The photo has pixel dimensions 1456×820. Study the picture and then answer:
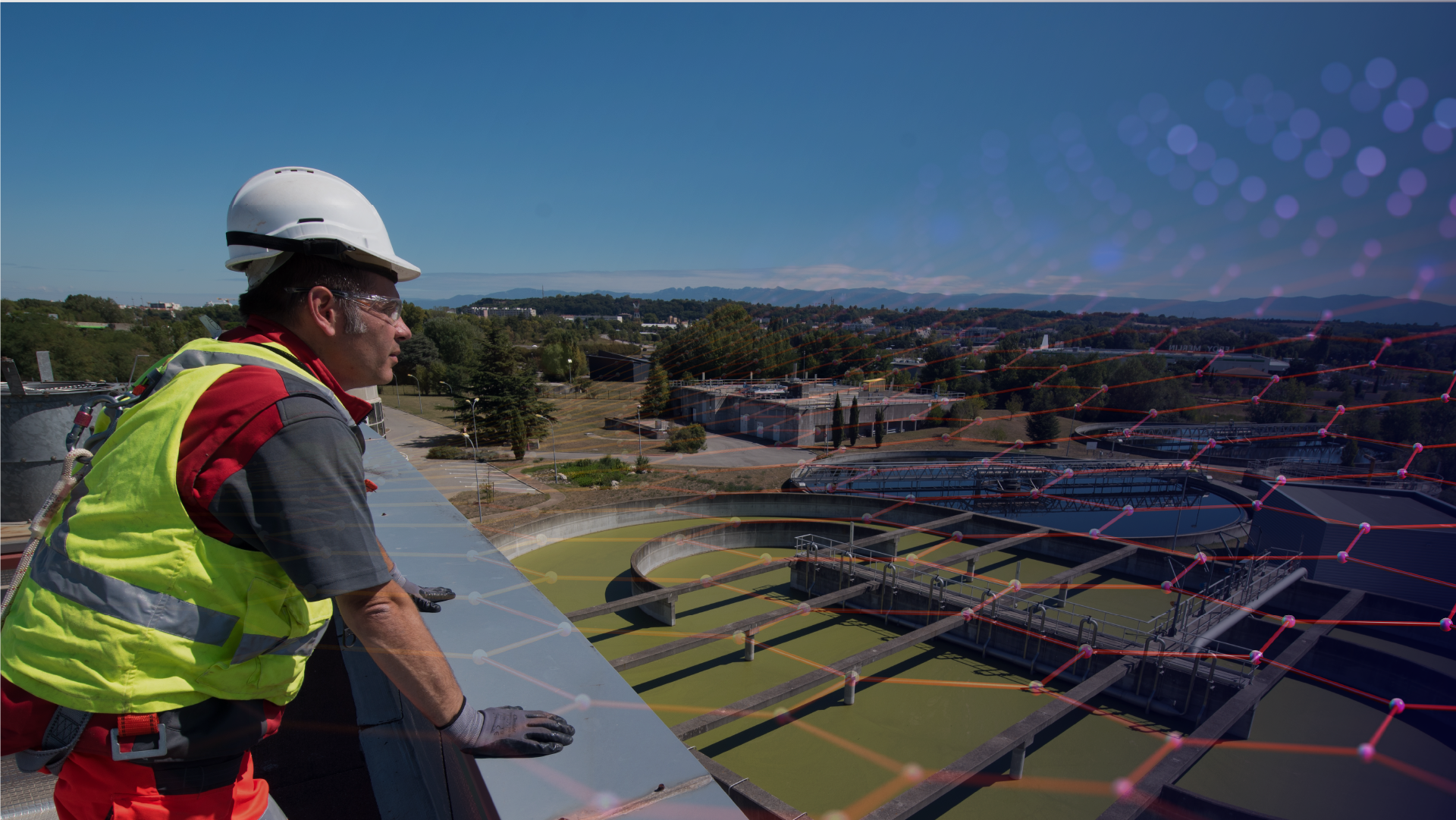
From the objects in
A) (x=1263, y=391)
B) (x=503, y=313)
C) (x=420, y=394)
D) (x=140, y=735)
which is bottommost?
(x=420, y=394)

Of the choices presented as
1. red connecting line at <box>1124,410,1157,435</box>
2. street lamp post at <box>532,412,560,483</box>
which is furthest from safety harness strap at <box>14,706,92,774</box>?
red connecting line at <box>1124,410,1157,435</box>

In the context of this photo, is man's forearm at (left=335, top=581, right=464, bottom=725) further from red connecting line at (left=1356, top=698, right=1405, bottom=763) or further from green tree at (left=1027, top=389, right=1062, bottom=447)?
green tree at (left=1027, top=389, right=1062, bottom=447)

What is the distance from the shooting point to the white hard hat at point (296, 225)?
1131 mm

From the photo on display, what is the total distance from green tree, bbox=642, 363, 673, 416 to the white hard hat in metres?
35.1

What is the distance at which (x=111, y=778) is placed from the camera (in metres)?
0.97

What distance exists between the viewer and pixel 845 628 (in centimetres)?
1152

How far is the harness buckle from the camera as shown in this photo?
2.91ft

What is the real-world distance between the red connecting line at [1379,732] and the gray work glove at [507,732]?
41.3ft

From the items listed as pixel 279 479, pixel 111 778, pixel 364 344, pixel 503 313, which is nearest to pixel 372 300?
pixel 364 344

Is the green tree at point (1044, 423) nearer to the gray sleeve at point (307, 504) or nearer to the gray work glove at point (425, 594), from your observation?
the gray work glove at point (425, 594)

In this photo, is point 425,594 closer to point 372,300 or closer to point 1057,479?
point 372,300

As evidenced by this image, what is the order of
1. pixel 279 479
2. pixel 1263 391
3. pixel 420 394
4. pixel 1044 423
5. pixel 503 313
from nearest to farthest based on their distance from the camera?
pixel 279 479, pixel 1263 391, pixel 1044 423, pixel 420 394, pixel 503 313

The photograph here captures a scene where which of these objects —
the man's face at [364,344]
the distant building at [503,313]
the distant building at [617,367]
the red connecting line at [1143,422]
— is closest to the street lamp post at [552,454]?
the distant building at [617,367]

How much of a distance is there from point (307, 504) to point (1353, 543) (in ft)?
59.5
